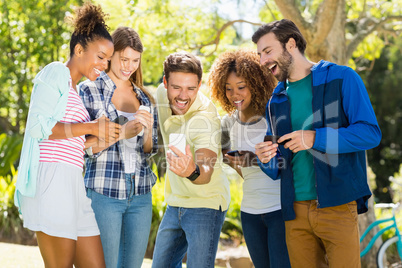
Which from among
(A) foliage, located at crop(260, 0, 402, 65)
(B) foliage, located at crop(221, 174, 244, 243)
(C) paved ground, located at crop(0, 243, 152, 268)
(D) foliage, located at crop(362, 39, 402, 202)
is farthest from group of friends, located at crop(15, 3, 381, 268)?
(D) foliage, located at crop(362, 39, 402, 202)

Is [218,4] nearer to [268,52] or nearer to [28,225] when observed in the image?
[268,52]

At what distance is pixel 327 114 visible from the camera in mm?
2916

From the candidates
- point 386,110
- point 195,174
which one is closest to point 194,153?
point 195,174

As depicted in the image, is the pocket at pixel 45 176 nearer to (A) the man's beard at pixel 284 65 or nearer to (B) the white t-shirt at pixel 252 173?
(B) the white t-shirt at pixel 252 173

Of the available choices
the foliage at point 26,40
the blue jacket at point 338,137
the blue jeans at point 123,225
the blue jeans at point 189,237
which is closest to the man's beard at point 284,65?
the blue jacket at point 338,137

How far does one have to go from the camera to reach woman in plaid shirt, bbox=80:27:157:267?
10.2 feet

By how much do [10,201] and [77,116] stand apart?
5.72m

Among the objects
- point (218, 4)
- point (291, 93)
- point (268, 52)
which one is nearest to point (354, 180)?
point (291, 93)

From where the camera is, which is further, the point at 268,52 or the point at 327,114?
the point at 268,52

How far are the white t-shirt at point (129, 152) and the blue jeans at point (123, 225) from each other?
59 millimetres

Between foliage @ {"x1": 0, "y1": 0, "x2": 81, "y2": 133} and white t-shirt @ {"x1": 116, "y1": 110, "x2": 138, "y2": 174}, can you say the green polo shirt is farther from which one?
foliage @ {"x1": 0, "y1": 0, "x2": 81, "y2": 133}

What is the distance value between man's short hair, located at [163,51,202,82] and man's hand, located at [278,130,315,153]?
98 cm

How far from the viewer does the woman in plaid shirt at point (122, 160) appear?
311 cm

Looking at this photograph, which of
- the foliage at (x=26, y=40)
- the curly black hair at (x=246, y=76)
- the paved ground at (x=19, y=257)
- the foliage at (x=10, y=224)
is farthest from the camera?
the foliage at (x=26, y=40)
